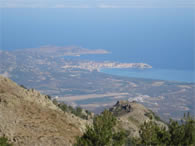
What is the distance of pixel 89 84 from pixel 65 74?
20991mm

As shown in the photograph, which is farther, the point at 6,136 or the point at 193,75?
the point at 193,75

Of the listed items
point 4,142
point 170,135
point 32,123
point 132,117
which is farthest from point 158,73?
point 4,142

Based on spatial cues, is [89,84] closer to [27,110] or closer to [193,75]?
[193,75]

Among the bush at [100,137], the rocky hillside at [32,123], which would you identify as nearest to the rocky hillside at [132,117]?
the bush at [100,137]

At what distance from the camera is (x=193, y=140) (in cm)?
2259

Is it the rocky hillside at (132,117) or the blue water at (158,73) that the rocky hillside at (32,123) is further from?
the blue water at (158,73)

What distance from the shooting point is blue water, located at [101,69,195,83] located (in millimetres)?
172750

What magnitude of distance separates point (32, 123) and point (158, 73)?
6508 inches

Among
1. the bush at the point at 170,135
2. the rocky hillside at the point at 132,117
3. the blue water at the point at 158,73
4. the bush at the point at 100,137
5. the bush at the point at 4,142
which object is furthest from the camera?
the blue water at the point at 158,73

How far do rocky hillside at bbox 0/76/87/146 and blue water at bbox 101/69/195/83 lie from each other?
478 feet

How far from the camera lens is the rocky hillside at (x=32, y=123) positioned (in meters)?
22.2

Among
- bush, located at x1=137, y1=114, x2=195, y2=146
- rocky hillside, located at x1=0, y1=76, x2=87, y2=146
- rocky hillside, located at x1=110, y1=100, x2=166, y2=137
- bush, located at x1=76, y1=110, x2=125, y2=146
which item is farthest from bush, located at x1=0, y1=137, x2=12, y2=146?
rocky hillside, located at x1=110, y1=100, x2=166, y2=137

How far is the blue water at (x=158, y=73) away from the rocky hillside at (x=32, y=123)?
146 meters

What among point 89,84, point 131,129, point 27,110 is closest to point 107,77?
point 89,84
